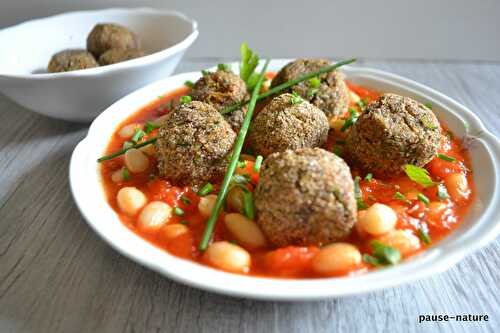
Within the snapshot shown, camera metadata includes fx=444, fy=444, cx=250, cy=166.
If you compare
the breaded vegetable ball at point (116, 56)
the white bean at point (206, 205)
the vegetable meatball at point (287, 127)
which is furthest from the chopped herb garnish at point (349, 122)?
the breaded vegetable ball at point (116, 56)

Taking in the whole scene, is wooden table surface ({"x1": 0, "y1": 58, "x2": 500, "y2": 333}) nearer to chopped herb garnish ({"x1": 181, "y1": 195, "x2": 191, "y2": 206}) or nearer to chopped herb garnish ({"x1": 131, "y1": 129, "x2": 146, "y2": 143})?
chopped herb garnish ({"x1": 181, "y1": 195, "x2": 191, "y2": 206})

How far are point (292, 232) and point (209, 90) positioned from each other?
115 cm

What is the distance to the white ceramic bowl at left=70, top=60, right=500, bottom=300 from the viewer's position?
1.56 meters

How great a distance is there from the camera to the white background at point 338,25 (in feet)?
13.4

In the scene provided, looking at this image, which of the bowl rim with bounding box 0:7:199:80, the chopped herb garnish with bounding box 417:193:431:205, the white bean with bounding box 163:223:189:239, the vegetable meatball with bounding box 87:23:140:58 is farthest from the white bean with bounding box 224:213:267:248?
the vegetable meatball with bounding box 87:23:140:58

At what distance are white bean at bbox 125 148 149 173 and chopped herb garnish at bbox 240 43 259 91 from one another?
903 millimetres

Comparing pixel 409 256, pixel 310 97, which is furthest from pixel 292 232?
pixel 310 97

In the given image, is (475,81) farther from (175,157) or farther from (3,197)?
(3,197)

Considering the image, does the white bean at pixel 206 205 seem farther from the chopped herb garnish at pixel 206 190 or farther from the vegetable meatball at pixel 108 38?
the vegetable meatball at pixel 108 38

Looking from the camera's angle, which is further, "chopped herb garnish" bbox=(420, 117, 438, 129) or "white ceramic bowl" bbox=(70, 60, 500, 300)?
"chopped herb garnish" bbox=(420, 117, 438, 129)

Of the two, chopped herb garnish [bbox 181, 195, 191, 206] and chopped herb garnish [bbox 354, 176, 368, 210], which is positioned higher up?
chopped herb garnish [bbox 354, 176, 368, 210]

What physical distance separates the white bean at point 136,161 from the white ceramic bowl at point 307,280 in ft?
0.55

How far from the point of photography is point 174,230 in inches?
73.7

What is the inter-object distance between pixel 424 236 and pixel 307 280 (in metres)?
0.57
